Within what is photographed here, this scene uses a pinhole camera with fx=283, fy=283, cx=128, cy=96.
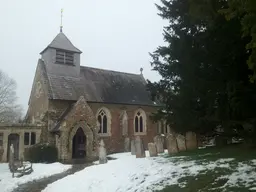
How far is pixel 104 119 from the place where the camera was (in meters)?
27.7

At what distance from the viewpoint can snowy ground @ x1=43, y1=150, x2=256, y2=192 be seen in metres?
8.77

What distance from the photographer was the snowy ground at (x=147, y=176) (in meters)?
8.77

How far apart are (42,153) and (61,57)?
10.1m

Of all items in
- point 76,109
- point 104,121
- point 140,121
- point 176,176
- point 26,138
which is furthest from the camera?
point 140,121

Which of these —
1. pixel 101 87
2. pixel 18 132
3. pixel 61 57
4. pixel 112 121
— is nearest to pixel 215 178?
pixel 18 132

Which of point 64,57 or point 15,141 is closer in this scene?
point 15,141

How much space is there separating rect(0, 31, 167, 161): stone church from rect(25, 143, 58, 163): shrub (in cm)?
57

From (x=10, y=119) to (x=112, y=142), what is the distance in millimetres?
20326

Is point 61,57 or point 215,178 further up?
point 61,57

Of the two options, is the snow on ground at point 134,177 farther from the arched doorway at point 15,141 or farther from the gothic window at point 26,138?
the arched doorway at point 15,141

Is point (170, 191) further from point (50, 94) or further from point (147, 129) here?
point (147, 129)

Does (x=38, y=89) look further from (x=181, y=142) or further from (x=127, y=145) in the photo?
(x=181, y=142)

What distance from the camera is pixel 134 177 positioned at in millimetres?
10898

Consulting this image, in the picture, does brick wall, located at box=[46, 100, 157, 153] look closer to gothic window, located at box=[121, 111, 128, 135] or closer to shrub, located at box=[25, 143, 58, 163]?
gothic window, located at box=[121, 111, 128, 135]
